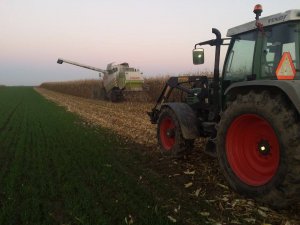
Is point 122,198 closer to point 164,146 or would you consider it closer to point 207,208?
point 207,208

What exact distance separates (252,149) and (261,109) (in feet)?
2.50

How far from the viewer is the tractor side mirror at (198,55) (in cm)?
565

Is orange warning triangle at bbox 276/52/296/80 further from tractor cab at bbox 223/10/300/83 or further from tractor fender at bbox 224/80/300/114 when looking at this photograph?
tractor fender at bbox 224/80/300/114

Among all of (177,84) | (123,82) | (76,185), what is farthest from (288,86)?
(123,82)

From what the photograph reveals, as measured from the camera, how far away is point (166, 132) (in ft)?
23.1

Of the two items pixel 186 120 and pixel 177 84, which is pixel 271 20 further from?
pixel 177 84

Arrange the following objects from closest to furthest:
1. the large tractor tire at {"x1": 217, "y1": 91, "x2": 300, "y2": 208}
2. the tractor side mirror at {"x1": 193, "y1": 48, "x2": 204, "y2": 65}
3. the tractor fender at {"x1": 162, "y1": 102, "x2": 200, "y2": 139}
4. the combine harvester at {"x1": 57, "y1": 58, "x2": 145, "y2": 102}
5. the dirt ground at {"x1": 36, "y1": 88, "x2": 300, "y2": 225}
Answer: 1. the large tractor tire at {"x1": 217, "y1": 91, "x2": 300, "y2": 208}
2. the dirt ground at {"x1": 36, "y1": 88, "x2": 300, "y2": 225}
3. the tractor side mirror at {"x1": 193, "y1": 48, "x2": 204, "y2": 65}
4. the tractor fender at {"x1": 162, "y1": 102, "x2": 200, "y2": 139}
5. the combine harvester at {"x1": 57, "y1": 58, "x2": 145, "y2": 102}

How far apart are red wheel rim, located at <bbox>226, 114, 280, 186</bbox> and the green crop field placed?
3.47ft

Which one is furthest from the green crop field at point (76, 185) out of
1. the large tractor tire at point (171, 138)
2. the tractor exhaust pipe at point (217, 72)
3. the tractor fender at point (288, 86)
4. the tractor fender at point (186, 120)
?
the tractor fender at point (288, 86)

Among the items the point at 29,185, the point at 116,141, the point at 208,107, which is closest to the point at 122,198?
the point at 29,185

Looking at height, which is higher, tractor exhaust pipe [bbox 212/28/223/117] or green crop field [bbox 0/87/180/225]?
tractor exhaust pipe [bbox 212/28/223/117]

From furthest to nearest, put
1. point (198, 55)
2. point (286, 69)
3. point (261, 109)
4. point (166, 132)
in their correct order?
point (166, 132), point (198, 55), point (286, 69), point (261, 109)

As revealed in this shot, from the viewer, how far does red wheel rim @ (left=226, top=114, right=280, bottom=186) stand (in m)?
Answer: 4.27

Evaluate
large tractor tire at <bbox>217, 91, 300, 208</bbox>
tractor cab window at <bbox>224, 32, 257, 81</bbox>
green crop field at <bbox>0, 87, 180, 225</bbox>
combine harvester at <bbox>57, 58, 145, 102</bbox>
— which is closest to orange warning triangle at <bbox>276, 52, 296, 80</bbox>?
large tractor tire at <bbox>217, 91, 300, 208</bbox>
